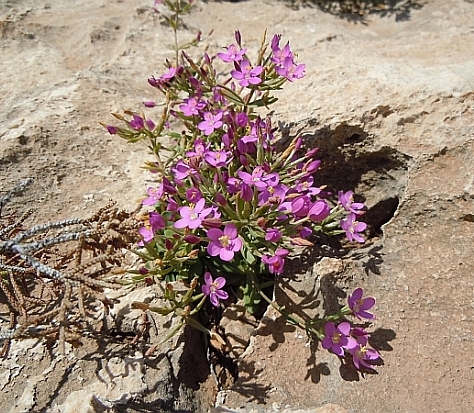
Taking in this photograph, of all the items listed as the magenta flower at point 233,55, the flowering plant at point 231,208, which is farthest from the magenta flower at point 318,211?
the magenta flower at point 233,55

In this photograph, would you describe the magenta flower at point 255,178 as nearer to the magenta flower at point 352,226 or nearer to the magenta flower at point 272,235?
the magenta flower at point 272,235

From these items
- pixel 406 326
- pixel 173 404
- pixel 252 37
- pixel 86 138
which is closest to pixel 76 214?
pixel 86 138

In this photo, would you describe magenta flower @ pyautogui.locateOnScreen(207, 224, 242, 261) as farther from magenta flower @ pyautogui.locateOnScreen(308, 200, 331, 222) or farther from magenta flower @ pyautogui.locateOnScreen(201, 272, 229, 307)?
magenta flower @ pyautogui.locateOnScreen(308, 200, 331, 222)

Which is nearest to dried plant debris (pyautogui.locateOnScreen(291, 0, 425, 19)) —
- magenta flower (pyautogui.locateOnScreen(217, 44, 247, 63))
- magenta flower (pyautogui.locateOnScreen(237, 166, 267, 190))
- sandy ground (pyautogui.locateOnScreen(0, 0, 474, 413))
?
sandy ground (pyautogui.locateOnScreen(0, 0, 474, 413))

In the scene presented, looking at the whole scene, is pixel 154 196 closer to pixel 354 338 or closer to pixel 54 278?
pixel 54 278

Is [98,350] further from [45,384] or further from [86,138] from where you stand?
[86,138]

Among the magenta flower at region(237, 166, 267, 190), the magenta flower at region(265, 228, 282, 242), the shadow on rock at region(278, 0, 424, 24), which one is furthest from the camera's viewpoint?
the shadow on rock at region(278, 0, 424, 24)

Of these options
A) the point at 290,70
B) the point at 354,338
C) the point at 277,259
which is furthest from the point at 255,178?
the point at 354,338
